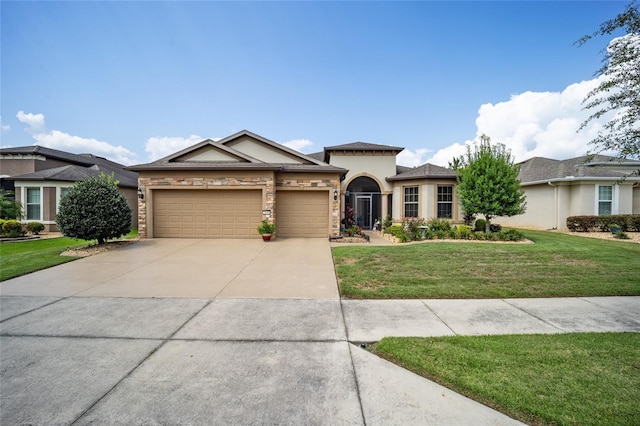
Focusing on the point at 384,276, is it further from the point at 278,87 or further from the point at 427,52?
the point at 278,87

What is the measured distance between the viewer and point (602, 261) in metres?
8.19

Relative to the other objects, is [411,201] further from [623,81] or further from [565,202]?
[623,81]

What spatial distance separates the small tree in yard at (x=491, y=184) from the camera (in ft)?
40.8

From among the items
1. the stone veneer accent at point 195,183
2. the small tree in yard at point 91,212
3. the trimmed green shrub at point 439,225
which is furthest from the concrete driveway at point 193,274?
the trimmed green shrub at point 439,225

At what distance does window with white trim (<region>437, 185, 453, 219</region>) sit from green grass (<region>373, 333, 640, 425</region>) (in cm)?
1216

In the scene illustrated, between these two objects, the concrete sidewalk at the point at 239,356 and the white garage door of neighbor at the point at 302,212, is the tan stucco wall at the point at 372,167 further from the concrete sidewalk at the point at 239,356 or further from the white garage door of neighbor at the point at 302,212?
the concrete sidewalk at the point at 239,356

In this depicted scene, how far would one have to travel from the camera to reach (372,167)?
716 inches

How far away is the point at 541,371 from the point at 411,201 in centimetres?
1410

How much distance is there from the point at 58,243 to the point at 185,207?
18.9 ft

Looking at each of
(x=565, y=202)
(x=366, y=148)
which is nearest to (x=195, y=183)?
(x=366, y=148)

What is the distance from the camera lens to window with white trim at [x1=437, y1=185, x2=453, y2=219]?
15.7 meters

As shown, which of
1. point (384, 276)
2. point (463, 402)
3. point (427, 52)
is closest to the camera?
point (463, 402)

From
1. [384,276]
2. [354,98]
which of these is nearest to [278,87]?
[354,98]

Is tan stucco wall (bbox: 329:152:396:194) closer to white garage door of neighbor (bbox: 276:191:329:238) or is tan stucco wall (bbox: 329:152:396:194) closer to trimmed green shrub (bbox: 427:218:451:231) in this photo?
white garage door of neighbor (bbox: 276:191:329:238)
